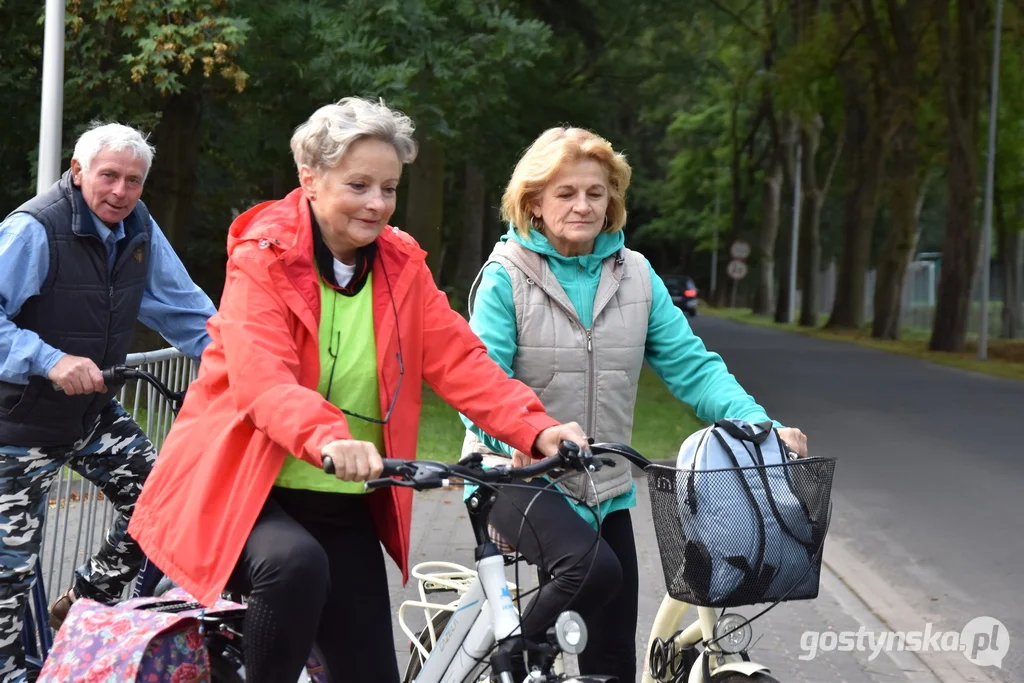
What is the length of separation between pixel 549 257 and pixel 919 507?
267 inches

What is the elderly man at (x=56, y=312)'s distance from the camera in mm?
4250

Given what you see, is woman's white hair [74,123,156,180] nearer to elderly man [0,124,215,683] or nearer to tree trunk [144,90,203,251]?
elderly man [0,124,215,683]

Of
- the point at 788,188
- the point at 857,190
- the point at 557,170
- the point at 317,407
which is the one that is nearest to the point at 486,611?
the point at 317,407

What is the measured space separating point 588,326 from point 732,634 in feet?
2.79

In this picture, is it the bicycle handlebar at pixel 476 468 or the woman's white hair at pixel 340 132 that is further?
the woman's white hair at pixel 340 132

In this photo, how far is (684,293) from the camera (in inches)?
2259

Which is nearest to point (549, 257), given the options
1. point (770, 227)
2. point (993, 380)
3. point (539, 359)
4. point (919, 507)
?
point (539, 359)

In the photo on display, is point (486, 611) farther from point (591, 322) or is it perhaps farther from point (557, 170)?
point (557, 170)

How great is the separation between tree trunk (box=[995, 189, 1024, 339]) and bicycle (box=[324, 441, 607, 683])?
32.2m

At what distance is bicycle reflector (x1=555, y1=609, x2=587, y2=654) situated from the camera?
2973mm

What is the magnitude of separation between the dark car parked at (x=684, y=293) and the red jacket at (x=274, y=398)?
52198mm

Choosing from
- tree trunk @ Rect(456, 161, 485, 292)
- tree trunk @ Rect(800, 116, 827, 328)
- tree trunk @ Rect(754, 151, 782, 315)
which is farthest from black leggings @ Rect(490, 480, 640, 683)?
tree trunk @ Rect(754, 151, 782, 315)

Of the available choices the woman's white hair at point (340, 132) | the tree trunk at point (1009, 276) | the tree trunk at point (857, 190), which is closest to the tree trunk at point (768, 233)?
the tree trunk at point (857, 190)

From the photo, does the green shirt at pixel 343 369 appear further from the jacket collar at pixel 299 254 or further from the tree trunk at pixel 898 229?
the tree trunk at pixel 898 229
